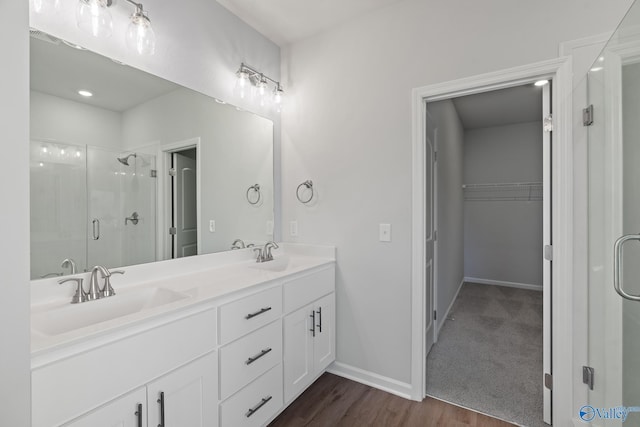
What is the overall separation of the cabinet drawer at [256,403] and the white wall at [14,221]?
0.83 meters

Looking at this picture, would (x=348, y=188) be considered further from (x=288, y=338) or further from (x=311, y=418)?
(x=311, y=418)

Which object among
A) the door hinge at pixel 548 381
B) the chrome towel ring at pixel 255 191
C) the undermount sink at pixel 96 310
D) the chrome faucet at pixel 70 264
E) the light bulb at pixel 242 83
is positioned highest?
the light bulb at pixel 242 83

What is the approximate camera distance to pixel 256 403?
1562 millimetres

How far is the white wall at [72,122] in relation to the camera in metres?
1.26

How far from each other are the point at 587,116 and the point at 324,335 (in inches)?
78.2

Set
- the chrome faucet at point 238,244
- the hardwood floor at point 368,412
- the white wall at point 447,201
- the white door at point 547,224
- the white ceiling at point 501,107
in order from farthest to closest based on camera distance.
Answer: the white ceiling at point 501,107 < the white wall at point 447,201 < the chrome faucet at point 238,244 < the hardwood floor at point 368,412 < the white door at point 547,224

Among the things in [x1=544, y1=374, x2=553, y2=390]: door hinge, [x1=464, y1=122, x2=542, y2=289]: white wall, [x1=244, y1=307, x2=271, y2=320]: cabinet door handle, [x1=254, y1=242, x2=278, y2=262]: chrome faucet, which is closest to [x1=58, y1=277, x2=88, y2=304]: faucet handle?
[x1=244, y1=307, x2=271, y2=320]: cabinet door handle

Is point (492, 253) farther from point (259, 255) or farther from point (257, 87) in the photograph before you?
point (257, 87)

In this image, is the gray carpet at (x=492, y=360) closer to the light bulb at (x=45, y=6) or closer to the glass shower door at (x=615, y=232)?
the glass shower door at (x=615, y=232)

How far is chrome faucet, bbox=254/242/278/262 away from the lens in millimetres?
2233

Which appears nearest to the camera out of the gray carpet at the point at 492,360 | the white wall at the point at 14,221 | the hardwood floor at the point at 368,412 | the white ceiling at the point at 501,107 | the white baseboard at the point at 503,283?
the white wall at the point at 14,221

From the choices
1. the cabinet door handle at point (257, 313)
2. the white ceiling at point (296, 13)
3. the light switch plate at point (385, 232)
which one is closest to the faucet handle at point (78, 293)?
the cabinet door handle at point (257, 313)

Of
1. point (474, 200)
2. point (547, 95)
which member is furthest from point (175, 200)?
point (474, 200)

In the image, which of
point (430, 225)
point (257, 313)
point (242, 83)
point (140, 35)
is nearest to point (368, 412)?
point (257, 313)
